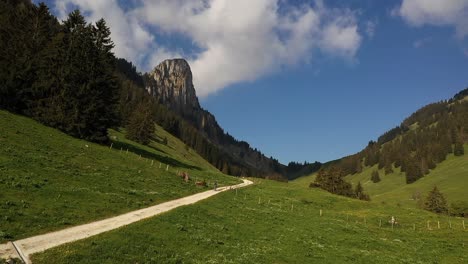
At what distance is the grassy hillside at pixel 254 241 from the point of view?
61.2 feet

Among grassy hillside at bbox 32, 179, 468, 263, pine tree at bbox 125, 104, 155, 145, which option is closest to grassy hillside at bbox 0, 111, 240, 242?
grassy hillside at bbox 32, 179, 468, 263

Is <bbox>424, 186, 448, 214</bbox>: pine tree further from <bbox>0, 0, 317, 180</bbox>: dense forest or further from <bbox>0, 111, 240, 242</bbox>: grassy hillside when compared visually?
<bbox>0, 0, 317, 180</bbox>: dense forest

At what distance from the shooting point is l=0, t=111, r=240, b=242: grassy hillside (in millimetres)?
22266

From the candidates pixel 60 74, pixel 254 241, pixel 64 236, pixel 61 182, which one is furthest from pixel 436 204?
pixel 64 236

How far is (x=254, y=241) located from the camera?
26.8 metres

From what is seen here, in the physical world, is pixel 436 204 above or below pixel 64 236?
above

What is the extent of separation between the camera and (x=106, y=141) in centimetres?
6644

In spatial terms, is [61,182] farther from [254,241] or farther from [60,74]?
[60,74]

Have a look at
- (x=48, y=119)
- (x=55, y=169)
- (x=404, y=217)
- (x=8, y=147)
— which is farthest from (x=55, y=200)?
(x=404, y=217)

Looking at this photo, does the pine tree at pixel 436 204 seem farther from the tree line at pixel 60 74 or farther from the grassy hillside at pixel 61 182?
the tree line at pixel 60 74

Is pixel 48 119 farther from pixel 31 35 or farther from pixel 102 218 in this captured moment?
pixel 102 218

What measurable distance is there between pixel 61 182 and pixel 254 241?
17587 millimetres

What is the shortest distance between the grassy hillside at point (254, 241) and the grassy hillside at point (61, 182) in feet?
13.8

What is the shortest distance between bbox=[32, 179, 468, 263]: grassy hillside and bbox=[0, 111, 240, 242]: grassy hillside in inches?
165
